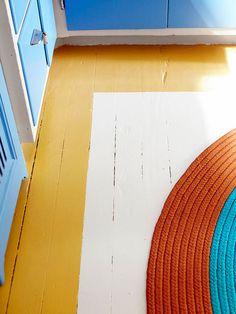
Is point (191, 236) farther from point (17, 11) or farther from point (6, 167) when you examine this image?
point (17, 11)

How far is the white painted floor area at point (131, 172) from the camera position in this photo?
149cm

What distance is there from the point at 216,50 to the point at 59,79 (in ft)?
2.67

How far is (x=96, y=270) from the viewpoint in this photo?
60.0 inches

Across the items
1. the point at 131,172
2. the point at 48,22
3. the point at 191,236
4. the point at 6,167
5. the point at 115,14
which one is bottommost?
the point at 191,236

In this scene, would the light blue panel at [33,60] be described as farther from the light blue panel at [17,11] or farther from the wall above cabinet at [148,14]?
the wall above cabinet at [148,14]

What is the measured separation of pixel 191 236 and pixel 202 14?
3.72 feet

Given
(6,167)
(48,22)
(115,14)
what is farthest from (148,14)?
(6,167)

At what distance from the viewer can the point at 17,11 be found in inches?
63.7

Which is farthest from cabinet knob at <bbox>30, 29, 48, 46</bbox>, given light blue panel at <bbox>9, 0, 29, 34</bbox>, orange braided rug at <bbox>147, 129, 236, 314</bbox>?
orange braided rug at <bbox>147, 129, 236, 314</bbox>

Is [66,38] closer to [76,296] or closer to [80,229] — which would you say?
[80,229]

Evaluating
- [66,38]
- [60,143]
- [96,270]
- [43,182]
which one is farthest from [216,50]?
[96,270]

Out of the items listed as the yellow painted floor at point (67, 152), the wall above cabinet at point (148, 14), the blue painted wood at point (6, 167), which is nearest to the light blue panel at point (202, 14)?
the wall above cabinet at point (148, 14)

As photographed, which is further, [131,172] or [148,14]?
[148,14]

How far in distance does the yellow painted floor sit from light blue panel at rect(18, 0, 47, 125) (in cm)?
18
